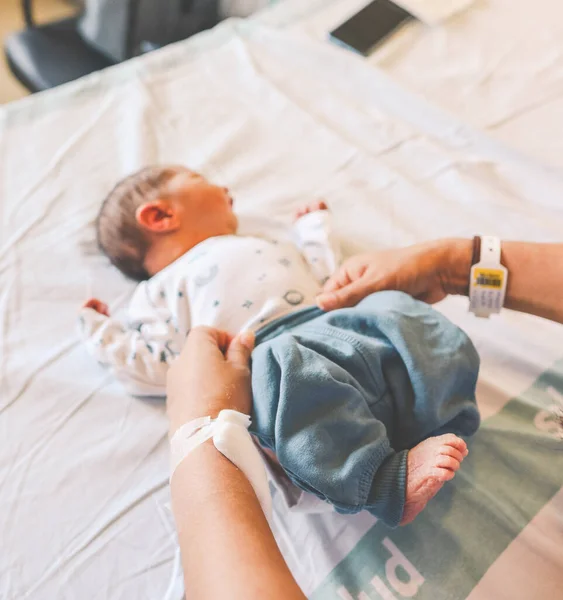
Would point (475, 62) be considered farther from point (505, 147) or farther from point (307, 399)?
point (307, 399)

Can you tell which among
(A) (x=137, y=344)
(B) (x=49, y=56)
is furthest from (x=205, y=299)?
(B) (x=49, y=56)

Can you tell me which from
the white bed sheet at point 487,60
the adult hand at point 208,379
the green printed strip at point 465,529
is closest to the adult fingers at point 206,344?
the adult hand at point 208,379

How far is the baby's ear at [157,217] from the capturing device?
1.13m

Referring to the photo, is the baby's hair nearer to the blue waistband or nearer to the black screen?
the blue waistband

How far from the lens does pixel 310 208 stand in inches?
46.8

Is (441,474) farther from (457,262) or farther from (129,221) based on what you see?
(129,221)

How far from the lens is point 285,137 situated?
1.38 metres

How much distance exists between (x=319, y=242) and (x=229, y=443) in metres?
0.58

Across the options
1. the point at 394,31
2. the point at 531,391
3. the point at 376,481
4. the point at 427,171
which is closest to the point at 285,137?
the point at 427,171

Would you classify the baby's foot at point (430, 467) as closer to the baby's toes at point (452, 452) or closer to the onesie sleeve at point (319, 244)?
the baby's toes at point (452, 452)

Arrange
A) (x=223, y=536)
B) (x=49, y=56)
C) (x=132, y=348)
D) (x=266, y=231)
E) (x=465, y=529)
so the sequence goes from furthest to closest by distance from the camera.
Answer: (x=49, y=56) → (x=266, y=231) → (x=132, y=348) → (x=465, y=529) → (x=223, y=536)

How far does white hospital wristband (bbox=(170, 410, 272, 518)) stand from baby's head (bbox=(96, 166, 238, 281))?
0.56 metres

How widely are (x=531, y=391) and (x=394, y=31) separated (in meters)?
1.07

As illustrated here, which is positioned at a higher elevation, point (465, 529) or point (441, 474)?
point (441, 474)
